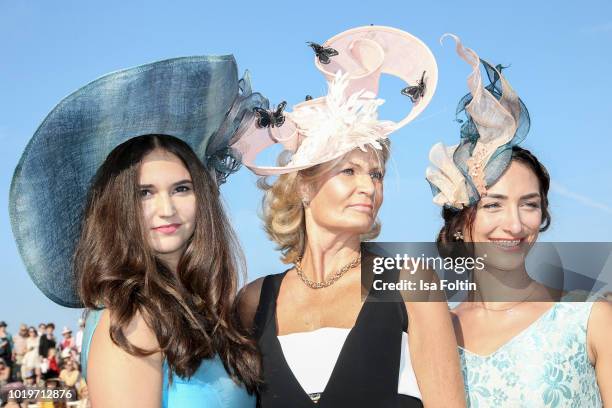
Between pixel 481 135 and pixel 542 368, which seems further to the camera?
pixel 481 135

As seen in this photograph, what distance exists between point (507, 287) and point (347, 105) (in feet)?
4.13

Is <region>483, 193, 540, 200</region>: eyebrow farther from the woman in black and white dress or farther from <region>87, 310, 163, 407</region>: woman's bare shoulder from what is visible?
<region>87, 310, 163, 407</region>: woman's bare shoulder

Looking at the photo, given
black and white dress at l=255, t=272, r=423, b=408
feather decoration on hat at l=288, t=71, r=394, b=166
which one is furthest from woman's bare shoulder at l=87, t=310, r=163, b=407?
feather decoration on hat at l=288, t=71, r=394, b=166

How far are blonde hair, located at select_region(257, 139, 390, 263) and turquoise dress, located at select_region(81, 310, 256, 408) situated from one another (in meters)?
0.90

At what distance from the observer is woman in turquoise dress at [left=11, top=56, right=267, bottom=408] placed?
329cm

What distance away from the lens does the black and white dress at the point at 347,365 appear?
356 centimetres

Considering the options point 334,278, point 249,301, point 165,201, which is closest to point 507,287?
point 334,278

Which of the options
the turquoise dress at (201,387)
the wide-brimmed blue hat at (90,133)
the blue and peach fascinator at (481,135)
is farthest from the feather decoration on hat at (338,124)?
the turquoise dress at (201,387)

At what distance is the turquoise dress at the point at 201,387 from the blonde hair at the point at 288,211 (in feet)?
2.95

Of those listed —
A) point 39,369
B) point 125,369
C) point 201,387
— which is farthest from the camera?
point 39,369

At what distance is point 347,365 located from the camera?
360cm

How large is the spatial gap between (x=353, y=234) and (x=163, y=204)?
1.01 meters

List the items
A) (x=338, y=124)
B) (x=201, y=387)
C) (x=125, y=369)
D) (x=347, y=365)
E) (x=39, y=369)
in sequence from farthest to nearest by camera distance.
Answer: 1. (x=39, y=369)
2. (x=338, y=124)
3. (x=347, y=365)
4. (x=201, y=387)
5. (x=125, y=369)

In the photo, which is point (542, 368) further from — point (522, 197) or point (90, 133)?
point (90, 133)
